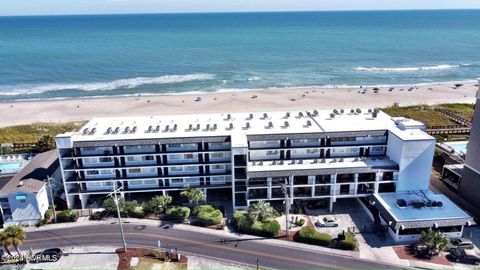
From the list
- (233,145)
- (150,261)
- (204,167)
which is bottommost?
(150,261)

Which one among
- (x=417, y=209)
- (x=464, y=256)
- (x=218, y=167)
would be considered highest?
(x=218, y=167)

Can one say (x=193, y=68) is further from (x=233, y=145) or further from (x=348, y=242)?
(x=348, y=242)

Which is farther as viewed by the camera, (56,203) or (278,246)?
(56,203)

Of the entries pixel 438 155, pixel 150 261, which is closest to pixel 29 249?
pixel 150 261

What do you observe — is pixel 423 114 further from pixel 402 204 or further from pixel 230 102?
pixel 402 204

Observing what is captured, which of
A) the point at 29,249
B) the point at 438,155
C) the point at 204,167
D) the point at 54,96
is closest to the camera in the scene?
the point at 29,249

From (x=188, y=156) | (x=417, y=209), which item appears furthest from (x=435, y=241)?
(x=188, y=156)

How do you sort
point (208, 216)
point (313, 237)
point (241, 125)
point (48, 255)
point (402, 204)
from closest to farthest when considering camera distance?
→ point (48, 255)
point (313, 237)
point (402, 204)
point (208, 216)
point (241, 125)
